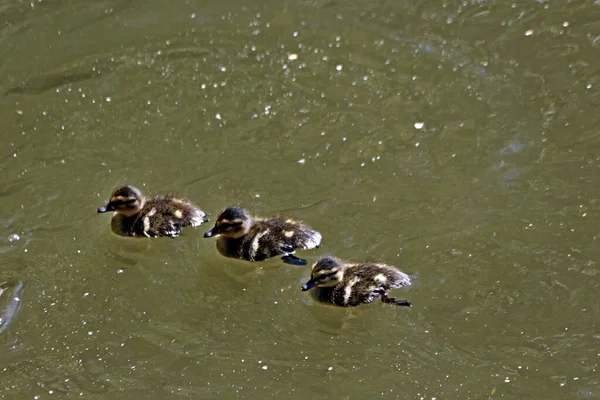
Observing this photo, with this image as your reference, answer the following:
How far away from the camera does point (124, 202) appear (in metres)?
5.04

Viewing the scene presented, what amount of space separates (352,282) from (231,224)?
0.78 m

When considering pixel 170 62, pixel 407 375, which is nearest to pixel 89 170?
pixel 170 62

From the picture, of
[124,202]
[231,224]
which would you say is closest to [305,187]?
[231,224]

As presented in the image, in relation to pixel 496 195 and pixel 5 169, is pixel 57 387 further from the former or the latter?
pixel 496 195

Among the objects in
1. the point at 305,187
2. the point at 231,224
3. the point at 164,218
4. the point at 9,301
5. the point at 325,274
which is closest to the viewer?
the point at 325,274

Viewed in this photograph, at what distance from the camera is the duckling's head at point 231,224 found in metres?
4.80

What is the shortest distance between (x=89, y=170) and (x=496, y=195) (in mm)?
2573

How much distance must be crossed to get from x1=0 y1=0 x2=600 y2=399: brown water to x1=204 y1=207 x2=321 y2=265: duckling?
0.34 feet

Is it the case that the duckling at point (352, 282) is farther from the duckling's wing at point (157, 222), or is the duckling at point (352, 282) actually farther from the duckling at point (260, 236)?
the duckling's wing at point (157, 222)

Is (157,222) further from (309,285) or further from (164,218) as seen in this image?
(309,285)

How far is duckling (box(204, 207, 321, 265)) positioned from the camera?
4.79m

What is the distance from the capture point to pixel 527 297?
436 cm

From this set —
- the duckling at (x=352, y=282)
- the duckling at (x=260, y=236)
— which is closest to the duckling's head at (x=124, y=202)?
the duckling at (x=260, y=236)

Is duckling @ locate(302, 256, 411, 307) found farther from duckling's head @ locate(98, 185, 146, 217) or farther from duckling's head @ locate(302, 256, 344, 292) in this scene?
duckling's head @ locate(98, 185, 146, 217)
